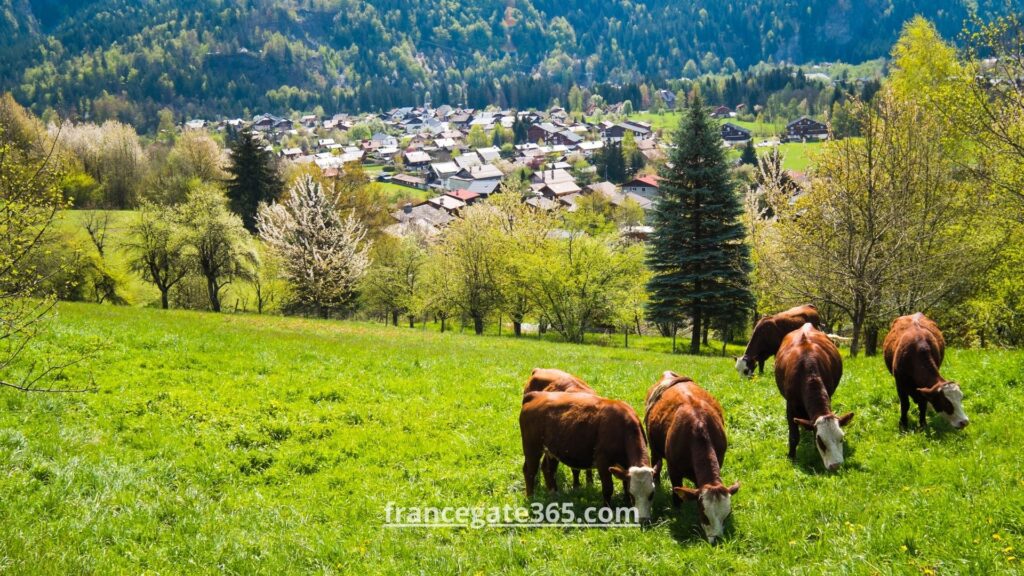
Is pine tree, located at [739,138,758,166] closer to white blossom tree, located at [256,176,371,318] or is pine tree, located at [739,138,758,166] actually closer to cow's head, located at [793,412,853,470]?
white blossom tree, located at [256,176,371,318]

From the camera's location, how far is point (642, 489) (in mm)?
8227

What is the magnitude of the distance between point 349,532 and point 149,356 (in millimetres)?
11149

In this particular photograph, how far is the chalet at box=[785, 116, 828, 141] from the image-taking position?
6644 inches

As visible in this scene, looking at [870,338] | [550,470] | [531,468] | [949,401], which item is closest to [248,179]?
[870,338]

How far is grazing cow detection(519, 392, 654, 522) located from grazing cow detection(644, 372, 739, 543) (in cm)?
43

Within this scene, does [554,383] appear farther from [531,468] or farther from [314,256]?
[314,256]

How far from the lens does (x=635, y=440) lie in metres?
8.78

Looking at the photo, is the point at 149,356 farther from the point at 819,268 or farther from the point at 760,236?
the point at 760,236

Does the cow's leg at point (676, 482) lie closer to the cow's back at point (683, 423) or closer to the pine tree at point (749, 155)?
the cow's back at point (683, 423)

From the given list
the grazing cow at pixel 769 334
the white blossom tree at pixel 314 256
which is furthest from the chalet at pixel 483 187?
the grazing cow at pixel 769 334

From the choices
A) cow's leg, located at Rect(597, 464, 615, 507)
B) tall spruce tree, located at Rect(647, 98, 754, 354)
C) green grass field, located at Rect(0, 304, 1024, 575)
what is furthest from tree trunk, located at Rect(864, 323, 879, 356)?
cow's leg, located at Rect(597, 464, 615, 507)

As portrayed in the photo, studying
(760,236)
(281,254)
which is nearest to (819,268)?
(760,236)

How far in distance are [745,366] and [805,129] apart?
591 feet

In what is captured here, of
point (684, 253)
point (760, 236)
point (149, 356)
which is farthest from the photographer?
point (760, 236)
